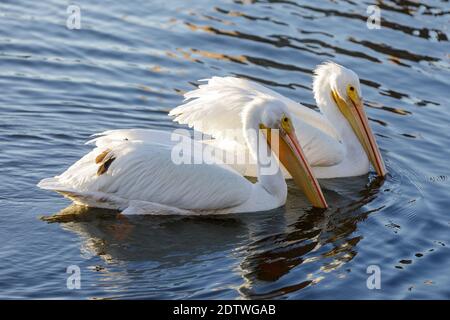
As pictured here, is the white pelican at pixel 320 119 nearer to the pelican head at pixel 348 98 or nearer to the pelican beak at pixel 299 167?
the pelican head at pixel 348 98

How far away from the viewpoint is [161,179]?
318 inches

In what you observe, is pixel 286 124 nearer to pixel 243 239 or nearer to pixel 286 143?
pixel 286 143

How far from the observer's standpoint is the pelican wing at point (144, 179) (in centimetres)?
797

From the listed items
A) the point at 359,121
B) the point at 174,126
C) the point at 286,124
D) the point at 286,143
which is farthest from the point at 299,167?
the point at 174,126

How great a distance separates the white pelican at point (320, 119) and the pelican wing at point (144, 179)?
Result: 76 centimetres

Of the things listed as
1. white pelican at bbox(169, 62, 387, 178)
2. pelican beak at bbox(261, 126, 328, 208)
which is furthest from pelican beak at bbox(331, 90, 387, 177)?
pelican beak at bbox(261, 126, 328, 208)

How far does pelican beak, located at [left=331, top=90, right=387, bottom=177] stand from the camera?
9523mm

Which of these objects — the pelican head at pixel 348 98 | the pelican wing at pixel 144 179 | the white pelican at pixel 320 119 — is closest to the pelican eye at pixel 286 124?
the white pelican at pixel 320 119

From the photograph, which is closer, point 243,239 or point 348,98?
point 243,239

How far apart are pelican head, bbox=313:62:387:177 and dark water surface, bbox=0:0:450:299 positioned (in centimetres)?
28

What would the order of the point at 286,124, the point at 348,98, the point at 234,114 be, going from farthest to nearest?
the point at 348,98, the point at 234,114, the point at 286,124

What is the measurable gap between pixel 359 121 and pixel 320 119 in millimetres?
385
